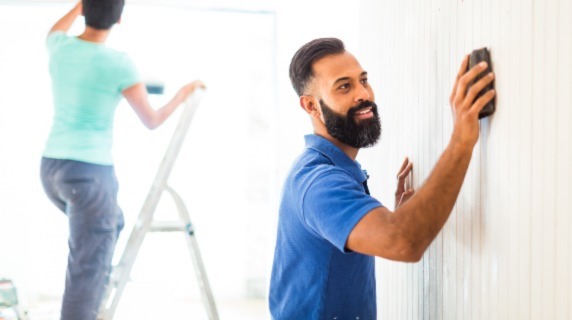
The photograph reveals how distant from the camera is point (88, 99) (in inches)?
71.0

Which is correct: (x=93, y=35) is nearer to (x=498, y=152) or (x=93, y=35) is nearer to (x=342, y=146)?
(x=342, y=146)

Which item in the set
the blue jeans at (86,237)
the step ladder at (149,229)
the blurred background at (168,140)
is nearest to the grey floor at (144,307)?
the blurred background at (168,140)

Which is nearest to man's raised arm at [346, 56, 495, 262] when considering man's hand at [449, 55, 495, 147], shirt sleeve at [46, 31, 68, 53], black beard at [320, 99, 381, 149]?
man's hand at [449, 55, 495, 147]

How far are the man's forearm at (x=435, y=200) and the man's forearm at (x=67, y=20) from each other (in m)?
1.38

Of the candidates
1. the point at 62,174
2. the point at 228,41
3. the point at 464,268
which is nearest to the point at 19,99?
the point at 62,174

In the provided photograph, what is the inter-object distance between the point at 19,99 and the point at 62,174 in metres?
0.49

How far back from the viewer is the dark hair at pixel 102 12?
1.87 m

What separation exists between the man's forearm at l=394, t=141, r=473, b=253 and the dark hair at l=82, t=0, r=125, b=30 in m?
1.28

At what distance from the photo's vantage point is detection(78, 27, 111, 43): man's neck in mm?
1845

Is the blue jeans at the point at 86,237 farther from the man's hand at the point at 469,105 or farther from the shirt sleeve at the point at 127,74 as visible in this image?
the man's hand at the point at 469,105

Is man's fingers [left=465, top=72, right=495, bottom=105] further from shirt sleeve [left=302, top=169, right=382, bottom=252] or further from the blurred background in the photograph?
the blurred background

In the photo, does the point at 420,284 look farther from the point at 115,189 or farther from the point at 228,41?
the point at 228,41

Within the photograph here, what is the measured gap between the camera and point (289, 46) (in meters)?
2.48

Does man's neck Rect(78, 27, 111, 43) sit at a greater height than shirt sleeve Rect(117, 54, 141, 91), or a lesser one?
greater
